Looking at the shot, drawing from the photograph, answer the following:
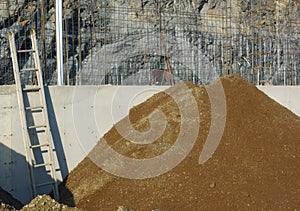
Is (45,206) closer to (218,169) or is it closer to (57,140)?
(57,140)

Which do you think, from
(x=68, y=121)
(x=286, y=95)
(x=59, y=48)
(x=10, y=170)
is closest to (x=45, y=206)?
(x=10, y=170)

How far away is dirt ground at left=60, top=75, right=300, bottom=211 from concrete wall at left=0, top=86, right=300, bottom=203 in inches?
7.5

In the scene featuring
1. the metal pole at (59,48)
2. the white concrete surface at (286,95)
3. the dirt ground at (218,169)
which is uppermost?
the metal pole at (59,48)

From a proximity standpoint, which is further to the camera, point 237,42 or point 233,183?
point 237,42

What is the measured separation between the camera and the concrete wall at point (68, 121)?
23.2ft

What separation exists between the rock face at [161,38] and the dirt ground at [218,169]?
5.92 ft

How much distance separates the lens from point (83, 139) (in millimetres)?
7617

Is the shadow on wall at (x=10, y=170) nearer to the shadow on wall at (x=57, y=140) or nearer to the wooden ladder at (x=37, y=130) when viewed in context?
the wooden ladder at (x=37, y=130)

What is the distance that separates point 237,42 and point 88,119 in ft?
16.7

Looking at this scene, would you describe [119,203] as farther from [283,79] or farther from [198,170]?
[283,79]

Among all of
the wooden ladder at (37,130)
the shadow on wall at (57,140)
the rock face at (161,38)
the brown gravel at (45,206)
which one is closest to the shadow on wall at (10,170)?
the wooden ladder at (37,130)

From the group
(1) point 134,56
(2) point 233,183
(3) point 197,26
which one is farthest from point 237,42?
(2) point 233,183

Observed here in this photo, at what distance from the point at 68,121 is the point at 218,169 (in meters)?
2.47

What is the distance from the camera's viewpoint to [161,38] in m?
10.3
